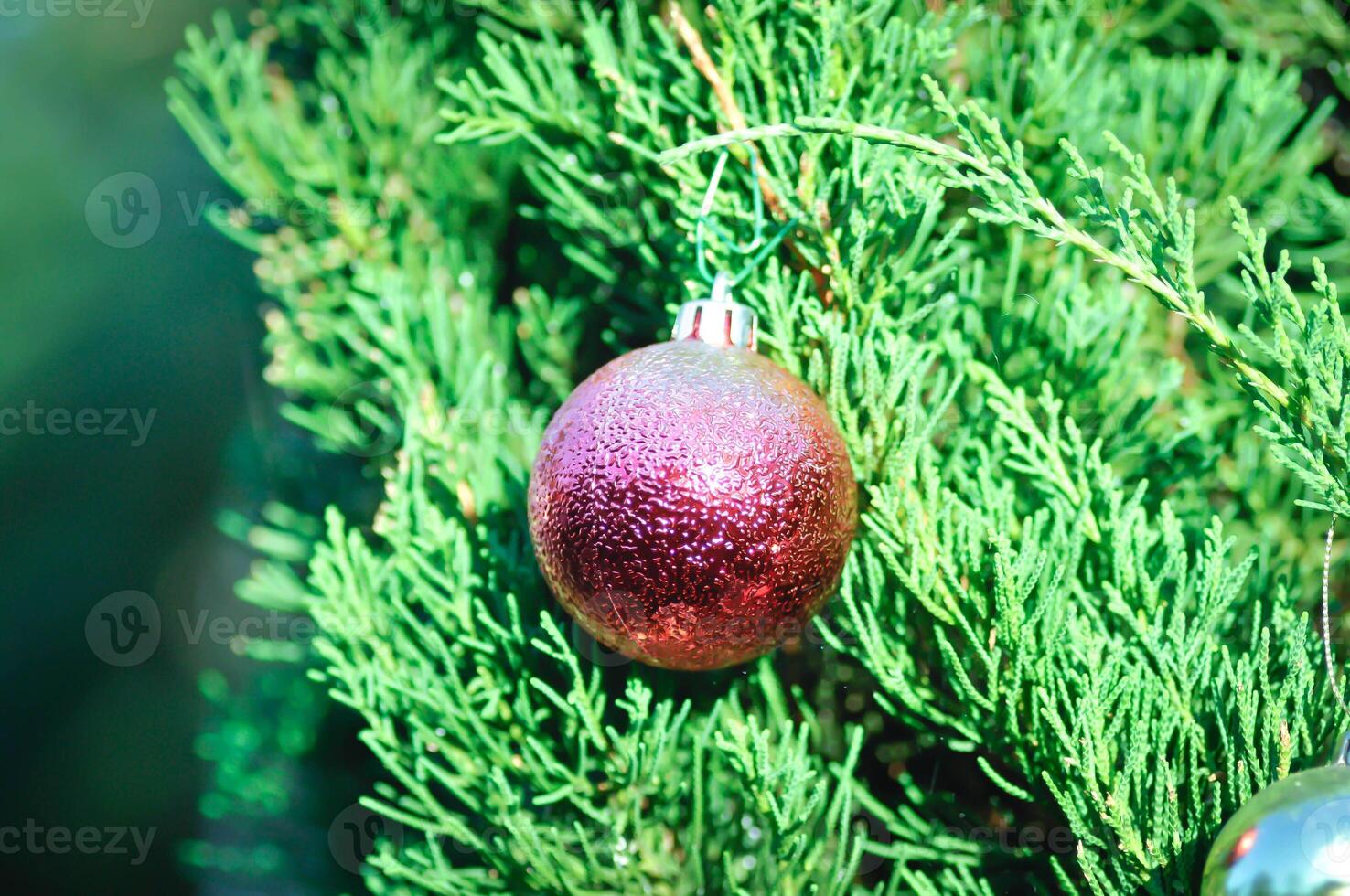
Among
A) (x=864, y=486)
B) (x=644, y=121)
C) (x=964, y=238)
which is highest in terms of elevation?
(x=644, y=121)

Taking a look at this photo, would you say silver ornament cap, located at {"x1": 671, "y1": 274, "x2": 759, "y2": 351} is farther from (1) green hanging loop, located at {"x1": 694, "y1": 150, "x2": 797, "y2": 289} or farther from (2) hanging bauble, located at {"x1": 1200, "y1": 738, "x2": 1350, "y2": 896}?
(2) hanging bauble, located at {"x1": 1200, "y1": 738, "x2": 1350, "y2": 896}

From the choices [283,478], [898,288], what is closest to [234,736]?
[283,478]

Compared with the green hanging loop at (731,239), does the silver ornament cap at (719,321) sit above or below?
below

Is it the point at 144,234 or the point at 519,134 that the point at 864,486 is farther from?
the point at 144,234

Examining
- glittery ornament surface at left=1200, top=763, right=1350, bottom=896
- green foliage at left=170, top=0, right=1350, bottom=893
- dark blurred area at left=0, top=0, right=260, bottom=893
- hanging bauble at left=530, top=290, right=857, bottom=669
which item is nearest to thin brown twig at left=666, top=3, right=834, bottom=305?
green foliage at left=170, top=0, right=1350, bottom=893

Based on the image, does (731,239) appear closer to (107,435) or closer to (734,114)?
(734,114)

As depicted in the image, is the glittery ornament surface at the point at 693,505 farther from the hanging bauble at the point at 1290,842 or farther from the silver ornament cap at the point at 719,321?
the hanging bauble at the point at 1290,842

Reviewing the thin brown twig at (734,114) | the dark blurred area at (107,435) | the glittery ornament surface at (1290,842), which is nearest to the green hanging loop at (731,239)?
the thin brown twig at (734,114)

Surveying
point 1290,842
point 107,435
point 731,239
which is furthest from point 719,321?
point 107,435
